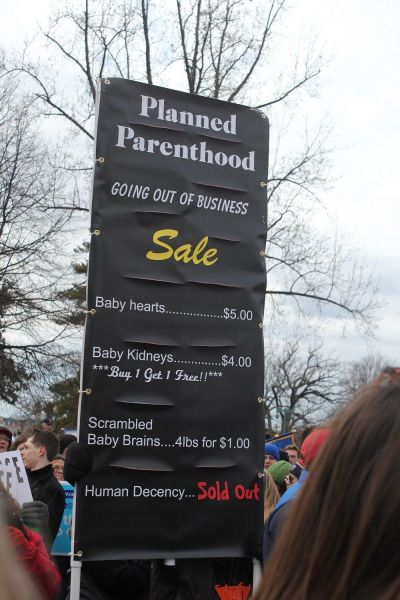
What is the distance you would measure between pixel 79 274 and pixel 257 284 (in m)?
19.3

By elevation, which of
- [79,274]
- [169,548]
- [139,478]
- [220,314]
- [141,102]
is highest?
[79,274]

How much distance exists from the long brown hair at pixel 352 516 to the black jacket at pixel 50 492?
184 inches

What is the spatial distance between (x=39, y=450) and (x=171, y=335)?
9.04 feet

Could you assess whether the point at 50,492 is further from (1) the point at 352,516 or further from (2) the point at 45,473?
(1) the point at 352,516

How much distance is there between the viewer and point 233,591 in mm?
4000

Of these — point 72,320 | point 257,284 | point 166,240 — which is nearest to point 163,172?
point 166,240

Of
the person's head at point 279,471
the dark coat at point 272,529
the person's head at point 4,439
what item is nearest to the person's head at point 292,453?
the person's head at point 279,471

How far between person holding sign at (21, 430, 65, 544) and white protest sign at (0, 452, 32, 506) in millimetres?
1457

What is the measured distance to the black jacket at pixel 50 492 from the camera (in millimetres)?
5828

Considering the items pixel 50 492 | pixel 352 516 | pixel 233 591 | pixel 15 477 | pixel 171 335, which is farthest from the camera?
pixel 50 492

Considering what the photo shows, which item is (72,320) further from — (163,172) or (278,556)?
(278,556)

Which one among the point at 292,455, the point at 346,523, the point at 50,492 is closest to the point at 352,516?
the point at 346,523

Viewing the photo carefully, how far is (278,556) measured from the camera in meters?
1.45

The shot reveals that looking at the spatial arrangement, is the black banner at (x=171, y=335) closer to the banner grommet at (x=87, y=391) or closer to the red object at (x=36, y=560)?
the banner grommet at (x=87, y=391)
